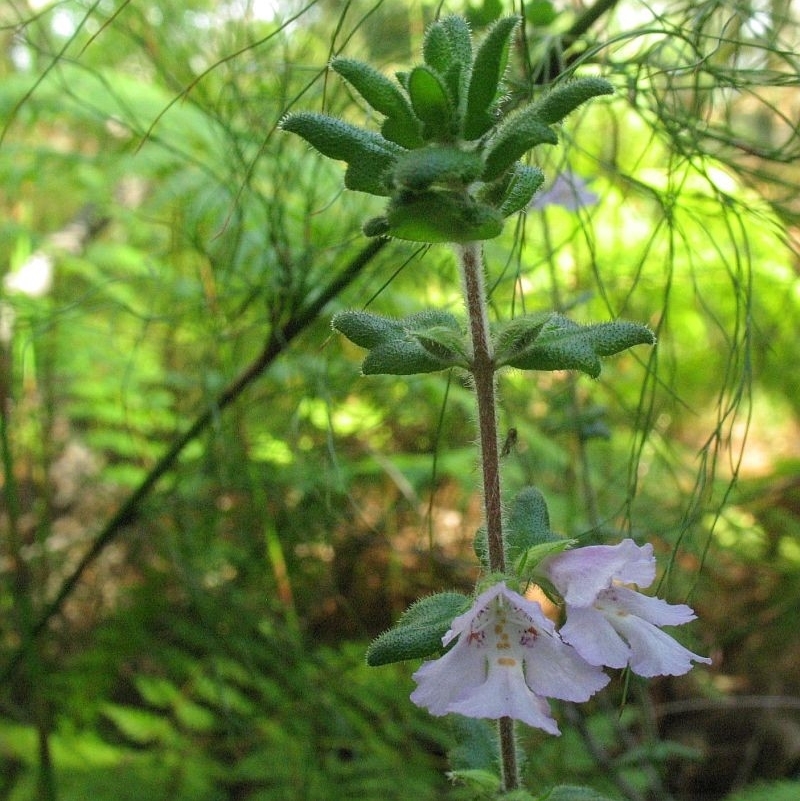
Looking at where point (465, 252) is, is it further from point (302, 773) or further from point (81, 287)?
point (81, 287)

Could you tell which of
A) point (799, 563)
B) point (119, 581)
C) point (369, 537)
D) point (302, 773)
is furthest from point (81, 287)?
point (799, 563)

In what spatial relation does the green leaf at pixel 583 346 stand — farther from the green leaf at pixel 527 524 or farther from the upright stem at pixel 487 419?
the green leaf at pixel 527 524

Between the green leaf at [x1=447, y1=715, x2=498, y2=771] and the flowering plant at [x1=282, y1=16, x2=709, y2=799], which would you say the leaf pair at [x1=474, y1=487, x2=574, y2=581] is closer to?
the flowering plant at [x1=282, y1=16, x2=709, y2=799]

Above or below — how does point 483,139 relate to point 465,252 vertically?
above

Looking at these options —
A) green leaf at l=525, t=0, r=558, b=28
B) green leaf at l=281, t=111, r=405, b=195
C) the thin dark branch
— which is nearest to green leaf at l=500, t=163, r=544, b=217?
green leaf at l=281, t=111, r=405, b=195

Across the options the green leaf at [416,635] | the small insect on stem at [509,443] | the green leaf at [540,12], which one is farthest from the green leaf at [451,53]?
the green leaf at [540,12]
